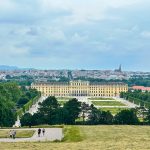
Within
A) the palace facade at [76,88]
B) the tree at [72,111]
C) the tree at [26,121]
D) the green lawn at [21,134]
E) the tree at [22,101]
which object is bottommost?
the tree at [26,121]

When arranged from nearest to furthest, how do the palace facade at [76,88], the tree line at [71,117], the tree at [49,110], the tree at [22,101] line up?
the tree line at [71,117] → the tree at [49,110] → the tree at [22,101] → the palace facade at [76,88]

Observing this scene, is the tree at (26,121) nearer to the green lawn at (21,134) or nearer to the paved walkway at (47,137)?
the green lawn at (21,134)

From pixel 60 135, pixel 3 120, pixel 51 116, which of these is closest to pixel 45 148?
pixel 60 135

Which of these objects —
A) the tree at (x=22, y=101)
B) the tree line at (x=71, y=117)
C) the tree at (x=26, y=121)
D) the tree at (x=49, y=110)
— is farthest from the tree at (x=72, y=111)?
the tree at (x=22, y=101)

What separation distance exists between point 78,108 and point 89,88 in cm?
9036

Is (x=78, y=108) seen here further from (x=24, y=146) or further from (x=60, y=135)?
(x=24, y=146)

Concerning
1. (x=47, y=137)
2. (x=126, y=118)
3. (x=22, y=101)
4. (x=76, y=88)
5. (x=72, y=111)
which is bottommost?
(x=47, y=137)

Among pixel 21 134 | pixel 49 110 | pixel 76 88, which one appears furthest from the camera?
pixel 76 88

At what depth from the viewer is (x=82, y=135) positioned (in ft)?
81.6

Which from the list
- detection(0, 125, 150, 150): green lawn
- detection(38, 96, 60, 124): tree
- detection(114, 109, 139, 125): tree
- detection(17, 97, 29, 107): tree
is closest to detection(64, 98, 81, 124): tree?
Result: detection(38, 96, 60, 124): tree

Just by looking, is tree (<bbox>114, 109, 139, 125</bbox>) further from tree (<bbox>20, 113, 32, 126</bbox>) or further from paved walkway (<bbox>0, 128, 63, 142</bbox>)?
paved walkway (<bbox>0, 128, 63, 142</bbox>)

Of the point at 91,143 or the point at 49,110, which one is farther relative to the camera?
the point at 49,110

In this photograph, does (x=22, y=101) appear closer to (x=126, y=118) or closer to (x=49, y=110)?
(x=49, y=110)

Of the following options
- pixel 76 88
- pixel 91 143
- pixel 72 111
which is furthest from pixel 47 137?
pixel 76 88
